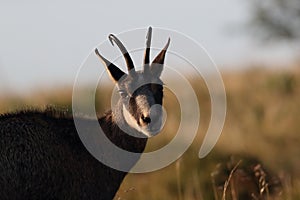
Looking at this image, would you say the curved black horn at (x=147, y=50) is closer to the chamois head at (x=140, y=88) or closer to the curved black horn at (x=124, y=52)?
the chamois head at (x=140, y=88)

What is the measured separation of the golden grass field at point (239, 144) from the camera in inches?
627

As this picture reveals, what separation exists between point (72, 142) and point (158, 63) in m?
1.33

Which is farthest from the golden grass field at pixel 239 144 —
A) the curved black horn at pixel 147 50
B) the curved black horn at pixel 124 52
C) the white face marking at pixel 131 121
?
the curved black horn at pixel 147 50

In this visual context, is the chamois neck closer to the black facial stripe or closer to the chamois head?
the chamois head

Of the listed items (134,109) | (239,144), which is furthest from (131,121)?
(239,144)

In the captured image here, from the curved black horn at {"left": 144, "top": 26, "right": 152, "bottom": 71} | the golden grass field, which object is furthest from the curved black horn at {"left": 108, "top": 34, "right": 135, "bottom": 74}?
the golden grass field

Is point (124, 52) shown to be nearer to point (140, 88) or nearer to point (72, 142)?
point (140, 88)

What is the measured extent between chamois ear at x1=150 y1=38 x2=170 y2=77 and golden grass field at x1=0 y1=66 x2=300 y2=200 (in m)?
1.13

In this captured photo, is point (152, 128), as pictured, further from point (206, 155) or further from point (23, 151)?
point (206, 155)

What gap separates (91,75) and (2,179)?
2392mm

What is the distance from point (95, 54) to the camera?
11.6 metres

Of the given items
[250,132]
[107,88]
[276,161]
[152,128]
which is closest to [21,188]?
[152,128]

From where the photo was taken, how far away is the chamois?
422 inches

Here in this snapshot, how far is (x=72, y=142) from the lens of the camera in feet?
37.6
